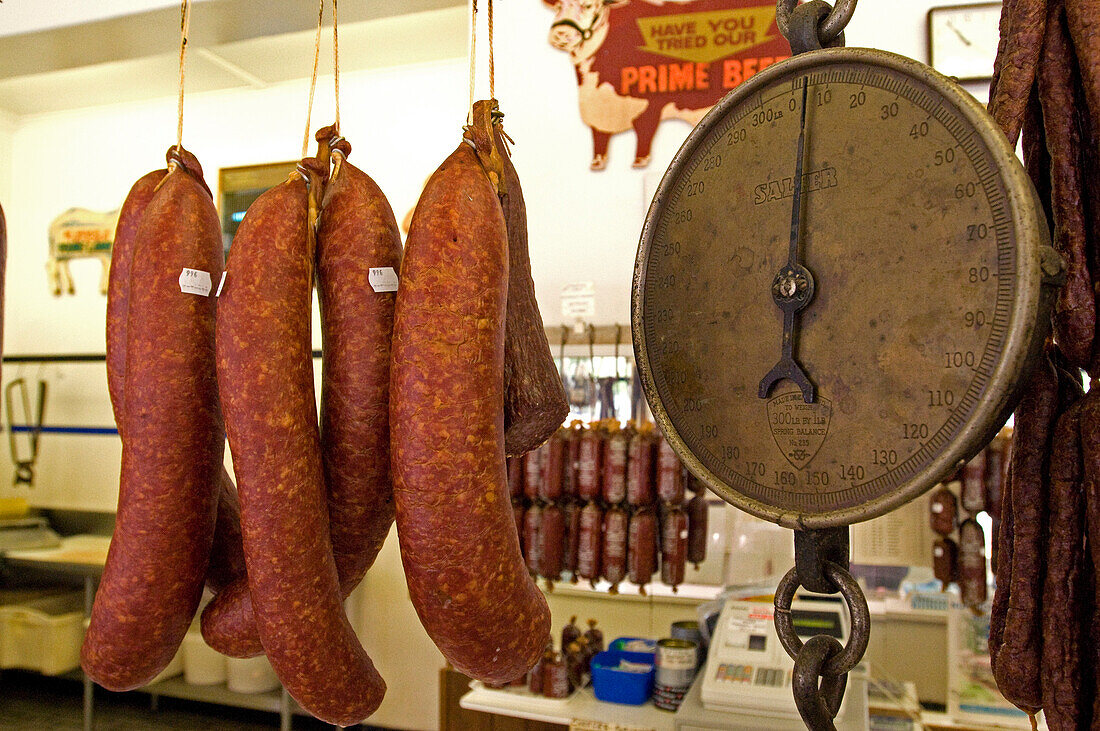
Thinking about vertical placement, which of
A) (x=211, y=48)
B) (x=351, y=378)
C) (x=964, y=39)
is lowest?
(x=351, y=378)

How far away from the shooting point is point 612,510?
9.57 feet

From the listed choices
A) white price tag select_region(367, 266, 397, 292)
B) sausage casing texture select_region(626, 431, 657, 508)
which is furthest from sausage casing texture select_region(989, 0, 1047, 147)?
sausage casing texture select_region(626, 431, 657, 508)

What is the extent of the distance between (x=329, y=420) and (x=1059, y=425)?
95 cm

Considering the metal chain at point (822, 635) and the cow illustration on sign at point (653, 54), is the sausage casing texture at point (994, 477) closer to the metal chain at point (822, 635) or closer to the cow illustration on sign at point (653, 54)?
the cow illustration on sign at point (653, 54)

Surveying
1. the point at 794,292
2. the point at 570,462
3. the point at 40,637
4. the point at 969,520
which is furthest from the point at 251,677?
the point at 794,292

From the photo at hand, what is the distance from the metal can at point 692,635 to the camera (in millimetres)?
2857

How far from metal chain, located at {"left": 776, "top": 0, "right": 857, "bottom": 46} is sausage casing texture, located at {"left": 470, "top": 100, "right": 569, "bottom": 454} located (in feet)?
1.40

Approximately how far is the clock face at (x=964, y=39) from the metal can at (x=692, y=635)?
2.21 meters

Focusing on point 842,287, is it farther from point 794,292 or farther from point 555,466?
point 555,466

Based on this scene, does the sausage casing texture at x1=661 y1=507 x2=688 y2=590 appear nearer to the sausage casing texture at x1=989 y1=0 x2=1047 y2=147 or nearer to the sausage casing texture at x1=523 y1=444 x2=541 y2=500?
the sausage casing texture at x1=523 y1=444 x2=541 y2=500

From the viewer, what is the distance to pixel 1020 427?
0.99 m

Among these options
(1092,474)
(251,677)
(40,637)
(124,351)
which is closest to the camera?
(1092,474)

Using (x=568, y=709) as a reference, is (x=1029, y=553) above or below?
above

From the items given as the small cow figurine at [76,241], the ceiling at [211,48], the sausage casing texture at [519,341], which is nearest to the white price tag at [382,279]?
the sausage casing texture at [519,341]
